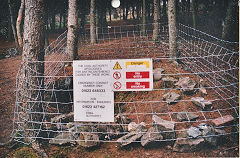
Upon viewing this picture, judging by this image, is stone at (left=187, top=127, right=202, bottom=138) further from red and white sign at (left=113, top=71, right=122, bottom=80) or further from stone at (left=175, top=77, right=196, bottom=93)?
red and white sign at (left=113, top=71, right=122, bottom=80)

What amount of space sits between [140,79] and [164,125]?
3.73ft

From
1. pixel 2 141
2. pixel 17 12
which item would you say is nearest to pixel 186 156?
pixel 2 141

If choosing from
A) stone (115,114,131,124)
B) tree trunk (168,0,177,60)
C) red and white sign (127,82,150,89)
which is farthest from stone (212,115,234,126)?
tree trunk (168,0,177,60)

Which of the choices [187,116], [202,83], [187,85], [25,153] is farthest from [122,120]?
[202,83]

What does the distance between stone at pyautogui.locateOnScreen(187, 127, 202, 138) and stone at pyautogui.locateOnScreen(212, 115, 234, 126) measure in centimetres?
43

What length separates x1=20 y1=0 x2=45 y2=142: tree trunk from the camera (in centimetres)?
376

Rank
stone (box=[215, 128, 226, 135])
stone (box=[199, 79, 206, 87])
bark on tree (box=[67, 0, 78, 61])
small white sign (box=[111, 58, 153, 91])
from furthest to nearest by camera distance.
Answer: bark on tree (box=[67, 0, 78, 61])
stone (box=[199, 79, 206, 87])
stone (box=[215, 128, 226, 135])
small white sign (box=[111, 58, 153, 91])

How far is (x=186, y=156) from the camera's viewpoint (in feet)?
10.7

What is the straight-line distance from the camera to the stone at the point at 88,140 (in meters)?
3.56

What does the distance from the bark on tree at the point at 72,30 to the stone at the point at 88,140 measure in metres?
2.89

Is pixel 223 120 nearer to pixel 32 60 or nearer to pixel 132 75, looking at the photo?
pixel 132 75

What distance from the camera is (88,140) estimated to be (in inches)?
140

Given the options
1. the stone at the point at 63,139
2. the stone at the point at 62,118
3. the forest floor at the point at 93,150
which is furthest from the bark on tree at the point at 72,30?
the stone at the point at 63,139

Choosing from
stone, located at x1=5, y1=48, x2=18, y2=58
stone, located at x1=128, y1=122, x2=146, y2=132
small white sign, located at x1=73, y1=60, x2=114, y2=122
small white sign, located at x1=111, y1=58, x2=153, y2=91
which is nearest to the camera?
small white sign, located at x1=111, y1=58, x2=153, y2=91
